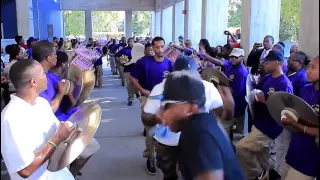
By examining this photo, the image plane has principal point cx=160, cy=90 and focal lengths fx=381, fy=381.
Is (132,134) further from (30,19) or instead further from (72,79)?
(30,19)

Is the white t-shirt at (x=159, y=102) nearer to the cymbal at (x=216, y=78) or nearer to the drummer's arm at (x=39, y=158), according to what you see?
the drummer's arm at (x=39, y=158)

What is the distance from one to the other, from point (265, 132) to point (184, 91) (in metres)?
2.76

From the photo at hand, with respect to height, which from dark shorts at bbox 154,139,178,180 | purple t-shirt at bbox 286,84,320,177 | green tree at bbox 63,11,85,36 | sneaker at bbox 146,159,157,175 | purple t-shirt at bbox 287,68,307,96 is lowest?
sneaker at bbox 146,159,157,175

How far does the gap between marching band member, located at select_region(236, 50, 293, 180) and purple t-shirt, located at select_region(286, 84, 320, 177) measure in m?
0.83

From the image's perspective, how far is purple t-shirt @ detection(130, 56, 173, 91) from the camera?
518 cm

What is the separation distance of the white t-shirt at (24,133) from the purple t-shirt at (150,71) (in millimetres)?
2576

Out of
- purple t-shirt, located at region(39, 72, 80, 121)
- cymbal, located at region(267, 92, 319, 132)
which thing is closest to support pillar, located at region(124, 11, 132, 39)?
purple t-shirt, located at region(39, 72, 80, 121)

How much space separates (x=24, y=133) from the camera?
2350mm

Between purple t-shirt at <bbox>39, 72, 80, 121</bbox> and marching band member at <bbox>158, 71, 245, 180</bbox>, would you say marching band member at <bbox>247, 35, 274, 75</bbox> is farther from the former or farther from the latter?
marching band member at <bbox>158, 71, 245, 180</bbox>

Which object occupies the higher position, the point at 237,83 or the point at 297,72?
the point at 297,72

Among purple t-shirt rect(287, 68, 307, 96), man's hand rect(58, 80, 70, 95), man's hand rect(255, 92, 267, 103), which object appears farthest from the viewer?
purple t-shirt rect(287, 68, 307, 96)

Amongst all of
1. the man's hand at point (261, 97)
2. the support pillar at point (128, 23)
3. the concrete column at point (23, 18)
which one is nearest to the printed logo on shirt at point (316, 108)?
the man's hand at point (261, 97)

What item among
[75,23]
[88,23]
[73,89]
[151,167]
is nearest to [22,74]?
[73,89]

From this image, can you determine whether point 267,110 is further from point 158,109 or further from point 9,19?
point 9,19
